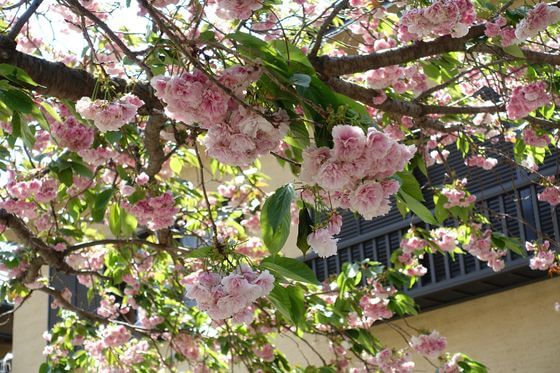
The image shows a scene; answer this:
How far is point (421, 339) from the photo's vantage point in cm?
546

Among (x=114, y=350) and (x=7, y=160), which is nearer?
(x=7, y=160)

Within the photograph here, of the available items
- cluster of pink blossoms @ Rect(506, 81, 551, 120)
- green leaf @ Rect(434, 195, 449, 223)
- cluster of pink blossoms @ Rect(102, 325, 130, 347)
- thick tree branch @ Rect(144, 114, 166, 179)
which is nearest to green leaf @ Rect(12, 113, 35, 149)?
thick tree branch @ Rect(144, 114, 166, 179)

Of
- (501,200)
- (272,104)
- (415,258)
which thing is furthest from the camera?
(501,200)

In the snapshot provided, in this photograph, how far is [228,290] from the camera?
1.89 metres

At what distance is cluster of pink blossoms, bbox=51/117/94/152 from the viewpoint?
3.71 meters

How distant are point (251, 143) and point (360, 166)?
0.29 metres

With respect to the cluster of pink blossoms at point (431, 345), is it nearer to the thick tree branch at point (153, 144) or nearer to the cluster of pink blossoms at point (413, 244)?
the cluster of pink blossoms at point (413, 244)

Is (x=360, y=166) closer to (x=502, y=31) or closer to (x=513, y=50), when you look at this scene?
(x=502, y=31)

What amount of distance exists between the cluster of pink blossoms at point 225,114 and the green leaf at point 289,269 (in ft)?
0.82

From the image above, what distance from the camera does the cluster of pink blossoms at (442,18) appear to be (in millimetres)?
3012

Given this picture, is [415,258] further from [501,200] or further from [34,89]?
[34,89]

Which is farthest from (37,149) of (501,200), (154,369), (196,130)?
(501,200)

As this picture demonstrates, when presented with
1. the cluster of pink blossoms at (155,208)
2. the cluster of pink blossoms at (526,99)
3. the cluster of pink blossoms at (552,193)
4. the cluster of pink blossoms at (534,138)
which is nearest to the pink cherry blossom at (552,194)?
the cluster of pink blossoms at (552,193)

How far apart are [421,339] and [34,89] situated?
3311 millimetres
